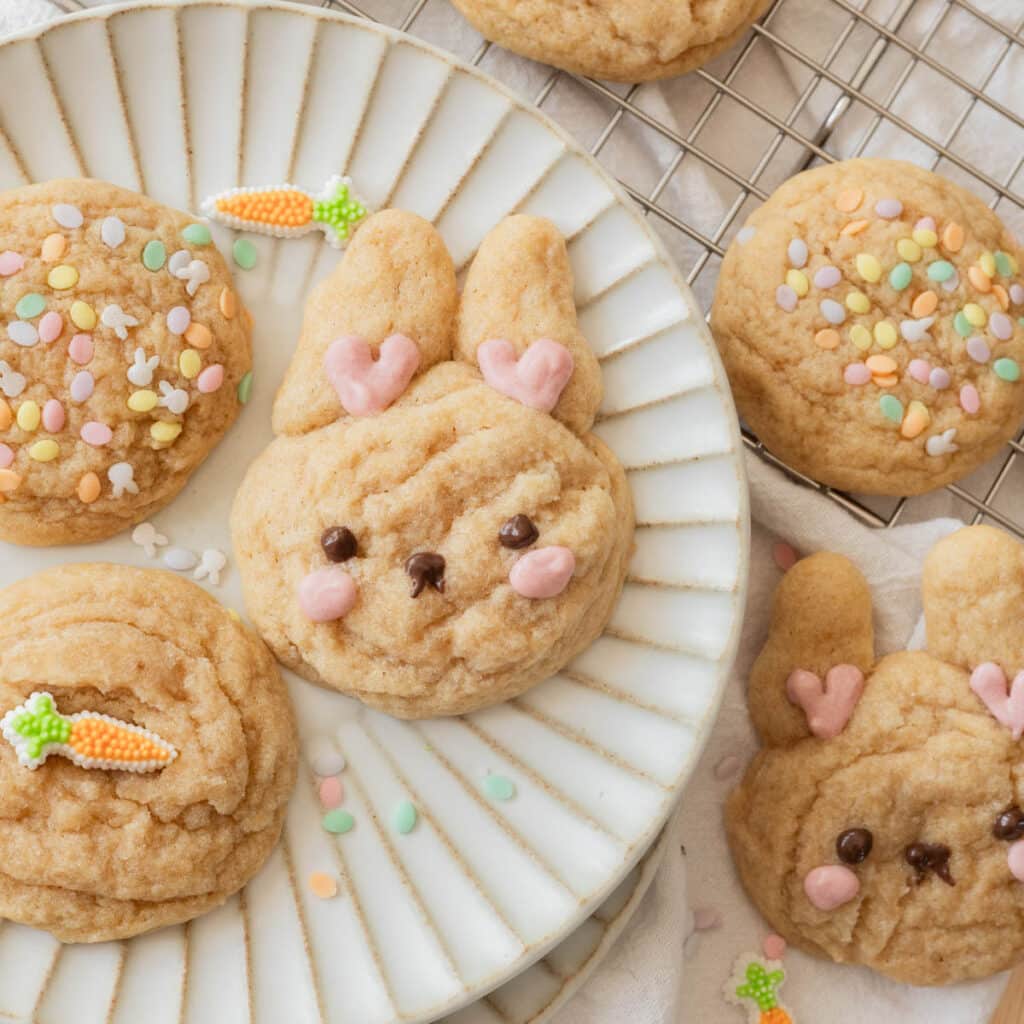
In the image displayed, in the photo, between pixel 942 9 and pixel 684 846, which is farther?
pixel 942 9

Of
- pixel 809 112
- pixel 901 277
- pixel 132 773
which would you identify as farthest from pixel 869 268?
pixel 132 773

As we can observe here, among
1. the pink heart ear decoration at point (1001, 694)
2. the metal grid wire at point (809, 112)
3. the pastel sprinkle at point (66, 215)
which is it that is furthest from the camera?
the metal grid wire at point (809, 112)

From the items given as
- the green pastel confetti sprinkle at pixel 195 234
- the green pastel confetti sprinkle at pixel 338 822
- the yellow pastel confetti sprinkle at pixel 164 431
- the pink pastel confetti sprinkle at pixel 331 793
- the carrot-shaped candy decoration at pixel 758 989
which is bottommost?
the carrot-shaped candy decoration at pixel 758 989

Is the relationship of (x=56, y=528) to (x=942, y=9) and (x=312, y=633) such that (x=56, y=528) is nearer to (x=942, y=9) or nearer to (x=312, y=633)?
(x=312, y=633)

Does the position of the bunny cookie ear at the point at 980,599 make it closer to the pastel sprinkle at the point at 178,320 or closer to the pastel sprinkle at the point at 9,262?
the pastel sprinkle at the point at 178,320

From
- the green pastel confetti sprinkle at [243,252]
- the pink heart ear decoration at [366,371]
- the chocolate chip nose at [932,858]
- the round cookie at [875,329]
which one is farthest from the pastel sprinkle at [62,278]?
the chocolate chip nose at [932,858]

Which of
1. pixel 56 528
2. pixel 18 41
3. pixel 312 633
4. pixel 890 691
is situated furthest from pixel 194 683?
pixel 890 691
